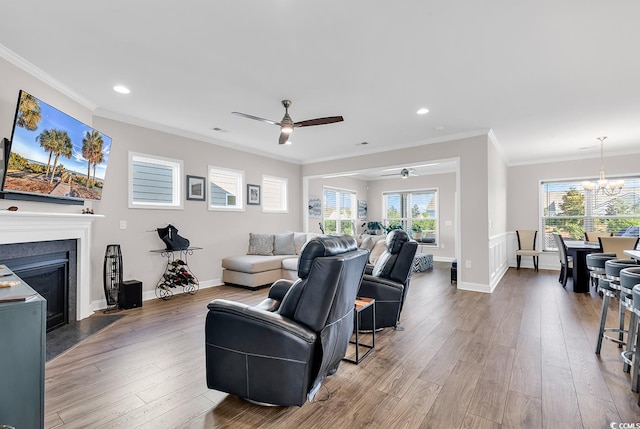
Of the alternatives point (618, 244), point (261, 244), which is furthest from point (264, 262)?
point (618, 244)

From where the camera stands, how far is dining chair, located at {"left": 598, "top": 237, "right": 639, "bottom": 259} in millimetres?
4688

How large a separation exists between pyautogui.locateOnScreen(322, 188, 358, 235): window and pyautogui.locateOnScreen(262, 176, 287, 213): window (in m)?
1.61

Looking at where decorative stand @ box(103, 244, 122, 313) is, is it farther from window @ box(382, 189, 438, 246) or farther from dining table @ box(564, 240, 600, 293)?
window @ box(382, 189, 438, 246)

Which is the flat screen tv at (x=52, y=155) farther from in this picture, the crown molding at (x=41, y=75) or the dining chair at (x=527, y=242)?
the dining chair at (x=527, y=242)

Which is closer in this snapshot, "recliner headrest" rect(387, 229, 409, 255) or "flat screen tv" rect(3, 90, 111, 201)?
"flat screen tv" rect(3, 90, 111, 201)

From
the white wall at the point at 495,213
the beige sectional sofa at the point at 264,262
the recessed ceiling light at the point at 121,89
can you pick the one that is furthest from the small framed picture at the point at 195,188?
the white wall at the point at 495,213

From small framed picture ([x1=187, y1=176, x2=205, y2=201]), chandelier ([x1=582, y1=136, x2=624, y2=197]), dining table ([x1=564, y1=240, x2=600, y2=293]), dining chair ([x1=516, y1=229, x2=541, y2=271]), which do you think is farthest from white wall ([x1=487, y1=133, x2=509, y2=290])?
small framed picture ([x1=187, y1=176, x2=205, y2=201])

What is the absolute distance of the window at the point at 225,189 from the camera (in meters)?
5.71

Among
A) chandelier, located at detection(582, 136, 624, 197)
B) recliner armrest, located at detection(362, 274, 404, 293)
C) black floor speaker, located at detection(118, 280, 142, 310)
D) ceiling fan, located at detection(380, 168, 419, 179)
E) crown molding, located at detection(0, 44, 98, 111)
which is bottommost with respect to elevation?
black floor speaker, located at detection(118, 280, 142, 310)

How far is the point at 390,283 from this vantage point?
10.6ft

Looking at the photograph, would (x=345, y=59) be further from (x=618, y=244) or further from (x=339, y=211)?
(x=339, y=211)

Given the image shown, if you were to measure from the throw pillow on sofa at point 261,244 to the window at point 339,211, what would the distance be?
255 centimetres

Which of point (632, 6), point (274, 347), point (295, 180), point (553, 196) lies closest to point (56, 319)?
point (274, 347)

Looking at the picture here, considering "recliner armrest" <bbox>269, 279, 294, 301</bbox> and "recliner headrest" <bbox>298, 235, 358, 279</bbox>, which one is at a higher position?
"recliner headrest" <bbox>298, 235, 358, 279</bbox>
